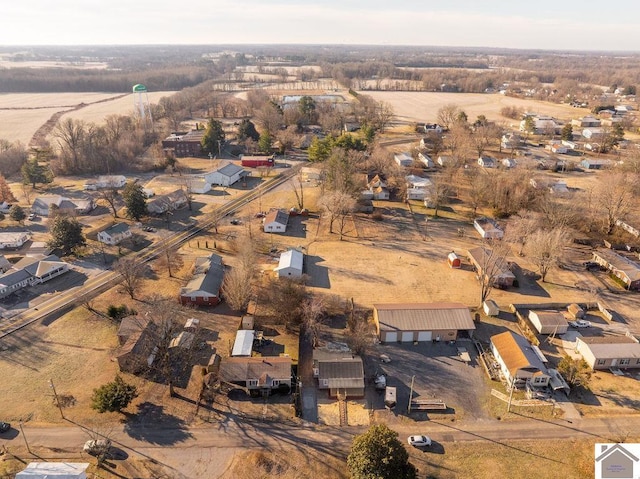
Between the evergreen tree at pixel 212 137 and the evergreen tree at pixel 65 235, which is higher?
the evergreen tree at pixel 212 137

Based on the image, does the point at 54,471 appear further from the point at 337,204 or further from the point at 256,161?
the point at 256,161

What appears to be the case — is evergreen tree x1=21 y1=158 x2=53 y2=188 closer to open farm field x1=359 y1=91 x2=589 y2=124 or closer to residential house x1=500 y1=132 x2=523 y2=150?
residential house x1=500 y1=132 x2=523 y2=150

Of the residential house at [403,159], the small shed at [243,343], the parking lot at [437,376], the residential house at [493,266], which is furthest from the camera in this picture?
the residential house at [403,159]

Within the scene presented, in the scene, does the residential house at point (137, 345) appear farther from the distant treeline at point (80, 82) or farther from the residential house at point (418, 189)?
the distant treeline at point (80, 82)

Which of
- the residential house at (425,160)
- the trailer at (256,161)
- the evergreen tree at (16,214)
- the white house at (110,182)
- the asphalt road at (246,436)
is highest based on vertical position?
the residential house at (425,160)

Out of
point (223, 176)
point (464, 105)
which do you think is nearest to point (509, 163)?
point (223, 176)

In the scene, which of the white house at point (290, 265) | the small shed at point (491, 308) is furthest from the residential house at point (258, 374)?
the small shed at point (491, 308)

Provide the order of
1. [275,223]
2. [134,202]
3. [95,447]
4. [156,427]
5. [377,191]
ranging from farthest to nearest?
[377,191] → [134,202] → [275,223] → [156,427] → [95,447]
